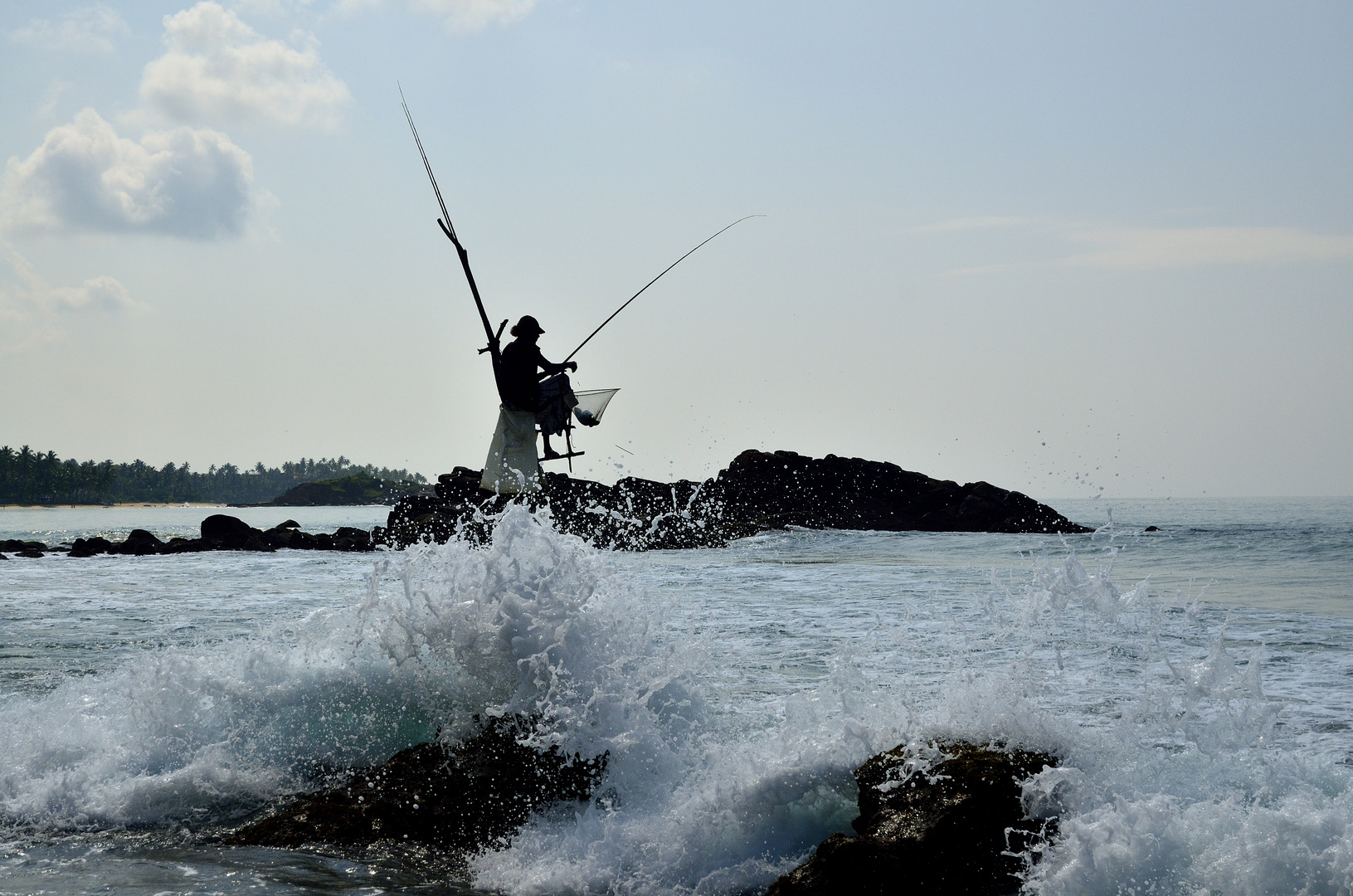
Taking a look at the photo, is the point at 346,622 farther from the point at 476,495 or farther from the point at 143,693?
the point at 476,495

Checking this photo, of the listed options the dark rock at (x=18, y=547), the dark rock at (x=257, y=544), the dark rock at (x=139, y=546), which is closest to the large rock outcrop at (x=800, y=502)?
the dark rock at (x=257, y=544)

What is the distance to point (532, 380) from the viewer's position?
36.6ft

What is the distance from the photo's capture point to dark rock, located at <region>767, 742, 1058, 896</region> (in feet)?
11.5

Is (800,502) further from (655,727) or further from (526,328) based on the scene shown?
(655,727)

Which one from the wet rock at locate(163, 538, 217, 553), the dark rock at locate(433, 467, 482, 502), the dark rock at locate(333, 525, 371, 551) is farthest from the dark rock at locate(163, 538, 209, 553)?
the dark rock at locate(433, 467, 482, 502)

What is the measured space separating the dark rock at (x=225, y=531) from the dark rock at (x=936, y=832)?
24.5 m

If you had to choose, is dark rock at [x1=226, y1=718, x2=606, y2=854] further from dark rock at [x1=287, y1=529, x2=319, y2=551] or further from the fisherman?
dark rock at [x1=287, y1=529, x2=319, y2=551]

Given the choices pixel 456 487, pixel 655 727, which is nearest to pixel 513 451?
pixel 655 727

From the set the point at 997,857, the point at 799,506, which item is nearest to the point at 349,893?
the point at 997,857

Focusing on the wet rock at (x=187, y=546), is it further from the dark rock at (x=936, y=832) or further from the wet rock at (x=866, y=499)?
the dark rock at (x=936, y=832)

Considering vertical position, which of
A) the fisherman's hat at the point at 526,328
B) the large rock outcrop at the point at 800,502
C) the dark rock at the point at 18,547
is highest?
the fisherman's hat at the point at 526,328

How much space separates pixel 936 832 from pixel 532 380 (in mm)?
8247

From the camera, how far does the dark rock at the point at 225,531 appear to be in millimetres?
25656

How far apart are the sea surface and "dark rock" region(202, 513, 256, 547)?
704 inches
